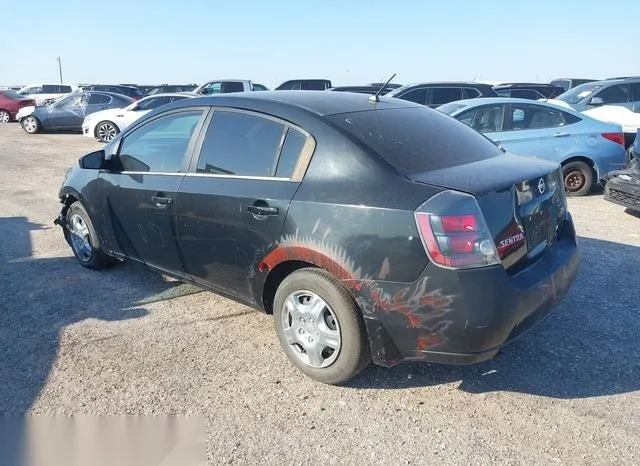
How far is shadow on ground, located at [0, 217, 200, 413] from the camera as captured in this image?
10.6 feet

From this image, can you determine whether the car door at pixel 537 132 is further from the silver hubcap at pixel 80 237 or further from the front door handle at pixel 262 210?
the silver hubcap at pixel 80 237

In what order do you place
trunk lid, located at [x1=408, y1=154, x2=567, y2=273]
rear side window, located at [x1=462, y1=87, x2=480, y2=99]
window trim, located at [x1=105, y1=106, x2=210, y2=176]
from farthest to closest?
1. rear side window, located at [x1=462, y1=87, x2=480, y2=99]
2. window trim, located at [x1=105, y1=106, x2=210, y2=176]
3. trunk lid, located at [x1=408, y1=154, x2=567, y2=273]

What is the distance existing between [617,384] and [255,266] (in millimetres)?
2261

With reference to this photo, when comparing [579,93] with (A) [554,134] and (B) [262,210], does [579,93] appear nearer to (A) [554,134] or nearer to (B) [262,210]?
(A) [554,134]

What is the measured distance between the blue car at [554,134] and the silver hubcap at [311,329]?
584 centimetres

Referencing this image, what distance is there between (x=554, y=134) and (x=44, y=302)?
7.29m

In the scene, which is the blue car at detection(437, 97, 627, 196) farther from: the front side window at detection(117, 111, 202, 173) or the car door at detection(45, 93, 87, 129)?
the car door at detection(45, 93, 87, 129)

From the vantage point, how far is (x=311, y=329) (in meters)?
3.12

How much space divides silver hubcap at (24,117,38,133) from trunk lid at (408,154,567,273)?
20.4 meters

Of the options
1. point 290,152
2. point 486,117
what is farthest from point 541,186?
point 486,117

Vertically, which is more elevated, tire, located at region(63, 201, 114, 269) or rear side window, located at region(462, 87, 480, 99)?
rear side window, located at region(462, 87, 480, 99)

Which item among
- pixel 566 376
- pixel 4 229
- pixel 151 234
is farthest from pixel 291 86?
pixel 566 376

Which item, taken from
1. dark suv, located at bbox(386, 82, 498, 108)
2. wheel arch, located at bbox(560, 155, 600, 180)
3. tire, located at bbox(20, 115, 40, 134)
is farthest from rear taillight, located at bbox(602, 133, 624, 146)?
tire, located at bbox(20, 115, 40, 134)

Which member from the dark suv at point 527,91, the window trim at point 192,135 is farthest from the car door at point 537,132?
the dark suv at point 527,91
